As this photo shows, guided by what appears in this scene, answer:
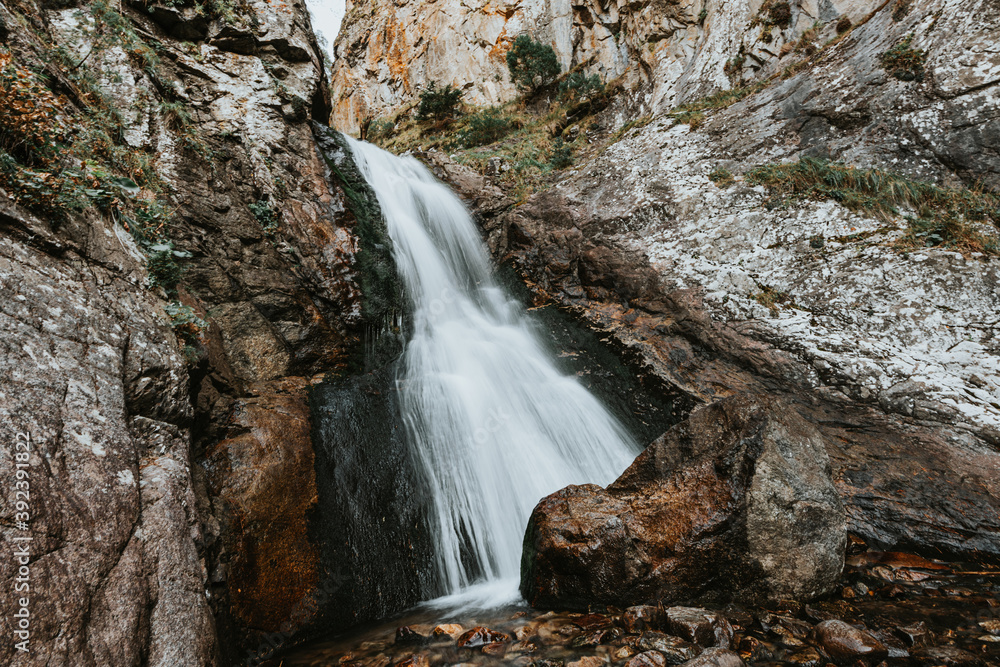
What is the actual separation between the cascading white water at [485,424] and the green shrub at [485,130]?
8.32 meters

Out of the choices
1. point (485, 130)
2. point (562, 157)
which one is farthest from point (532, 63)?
point (562, 157)

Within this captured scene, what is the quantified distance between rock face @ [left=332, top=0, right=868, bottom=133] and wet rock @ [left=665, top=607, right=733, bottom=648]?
1158 cm

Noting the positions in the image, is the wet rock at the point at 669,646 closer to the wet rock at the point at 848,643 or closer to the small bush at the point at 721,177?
the wet rock at the point at 848,643

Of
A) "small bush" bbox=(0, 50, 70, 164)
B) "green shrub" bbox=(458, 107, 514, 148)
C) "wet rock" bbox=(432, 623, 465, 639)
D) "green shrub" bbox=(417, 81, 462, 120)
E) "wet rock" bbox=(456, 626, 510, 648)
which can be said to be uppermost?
"green shrub" bbox=(417, 81, 462, 120)

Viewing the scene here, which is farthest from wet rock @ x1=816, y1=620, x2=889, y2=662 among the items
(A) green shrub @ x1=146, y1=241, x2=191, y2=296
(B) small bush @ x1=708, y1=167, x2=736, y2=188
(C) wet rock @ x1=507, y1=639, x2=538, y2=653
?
(B) small bush @ x1=708, y1=167, x2=736, y2=188

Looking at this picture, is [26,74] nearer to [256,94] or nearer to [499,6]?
[256,94]

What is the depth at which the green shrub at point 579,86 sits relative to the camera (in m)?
14.8

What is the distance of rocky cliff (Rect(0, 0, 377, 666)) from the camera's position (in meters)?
2.29

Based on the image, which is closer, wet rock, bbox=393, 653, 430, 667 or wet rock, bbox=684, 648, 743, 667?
wet rock, bbox=684, 648, 743, 667

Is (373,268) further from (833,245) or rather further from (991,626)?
(991,626)

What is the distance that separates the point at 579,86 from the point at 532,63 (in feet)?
9.06

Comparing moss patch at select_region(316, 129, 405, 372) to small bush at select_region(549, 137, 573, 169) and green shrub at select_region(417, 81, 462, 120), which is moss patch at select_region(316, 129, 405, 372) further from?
green shrub at select_region(417, 81, 462, 120)

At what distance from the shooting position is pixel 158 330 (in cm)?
378

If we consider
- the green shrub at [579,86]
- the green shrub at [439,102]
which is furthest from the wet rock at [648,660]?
the green shrub at [439,102]
